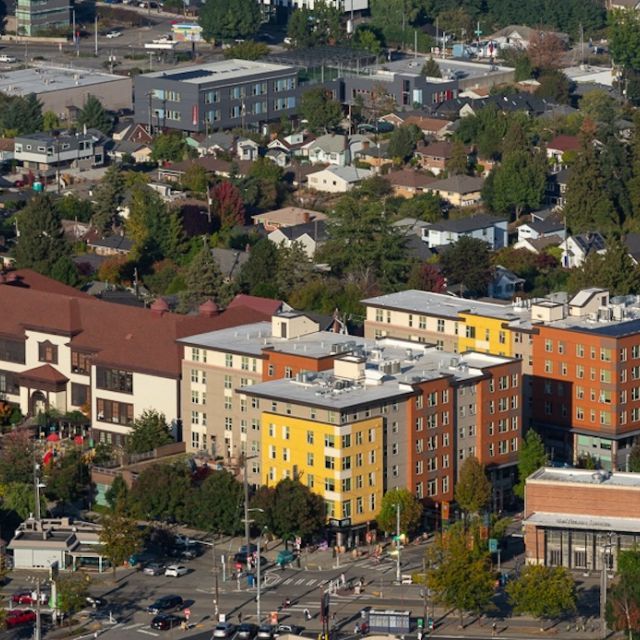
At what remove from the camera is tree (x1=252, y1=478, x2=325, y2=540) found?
87062mm

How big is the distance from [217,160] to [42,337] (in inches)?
1784

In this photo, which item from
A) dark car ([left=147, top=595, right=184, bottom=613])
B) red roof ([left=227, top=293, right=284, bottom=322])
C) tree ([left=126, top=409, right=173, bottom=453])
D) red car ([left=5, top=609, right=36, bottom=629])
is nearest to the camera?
red car ([left=5, top=609, right=36, bottom=629])

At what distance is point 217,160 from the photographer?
14725 cm

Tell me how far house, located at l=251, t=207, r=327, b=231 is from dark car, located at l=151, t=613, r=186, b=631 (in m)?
53.1

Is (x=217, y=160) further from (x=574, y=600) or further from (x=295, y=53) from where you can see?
(x=574, y=600)

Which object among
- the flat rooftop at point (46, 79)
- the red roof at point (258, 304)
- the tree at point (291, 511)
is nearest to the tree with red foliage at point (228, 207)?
the red roof at point (258, 304)

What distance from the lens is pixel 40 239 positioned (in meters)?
121

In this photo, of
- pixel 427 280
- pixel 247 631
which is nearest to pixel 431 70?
pixel 427 280

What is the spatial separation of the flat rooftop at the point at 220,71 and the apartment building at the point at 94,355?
56.3 metres

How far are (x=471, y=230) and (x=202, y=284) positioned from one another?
19.0m

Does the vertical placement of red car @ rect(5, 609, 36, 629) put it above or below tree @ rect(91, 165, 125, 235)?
below

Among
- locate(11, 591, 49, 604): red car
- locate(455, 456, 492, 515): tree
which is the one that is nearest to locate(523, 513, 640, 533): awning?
locate(455, 456, 492, 515): tree

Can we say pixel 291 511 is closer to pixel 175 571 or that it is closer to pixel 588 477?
pixel 175 571

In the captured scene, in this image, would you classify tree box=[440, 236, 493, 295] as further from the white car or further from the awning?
the white car
